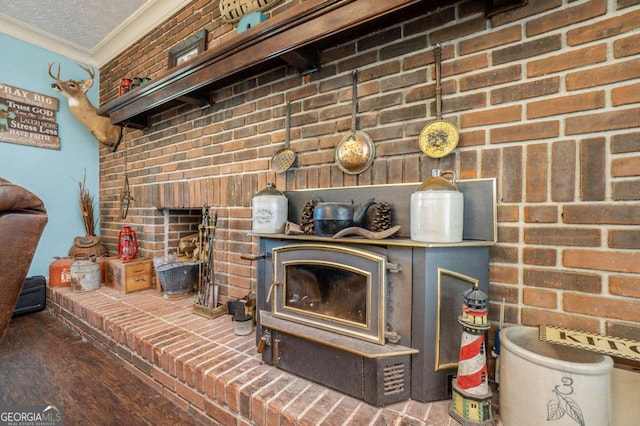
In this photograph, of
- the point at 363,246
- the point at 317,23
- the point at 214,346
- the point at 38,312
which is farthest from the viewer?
the point at 38,312

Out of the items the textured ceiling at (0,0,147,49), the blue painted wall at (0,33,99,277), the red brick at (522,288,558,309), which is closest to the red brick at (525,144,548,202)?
the red brick at (522,288,558,309)

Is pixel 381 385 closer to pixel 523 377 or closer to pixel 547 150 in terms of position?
pixel 523 377

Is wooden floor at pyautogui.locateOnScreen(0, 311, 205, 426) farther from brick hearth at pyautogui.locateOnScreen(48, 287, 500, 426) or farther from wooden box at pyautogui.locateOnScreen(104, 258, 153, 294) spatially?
wooden box at pyautogui.locateOnScreen(104, 258, 153, 294)

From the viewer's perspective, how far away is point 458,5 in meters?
1.10

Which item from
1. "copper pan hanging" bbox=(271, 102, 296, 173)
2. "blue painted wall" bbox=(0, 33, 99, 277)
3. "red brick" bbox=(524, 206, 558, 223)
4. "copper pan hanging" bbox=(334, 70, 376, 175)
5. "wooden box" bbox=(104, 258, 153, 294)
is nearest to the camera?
"red brick" bbox=(524, 206, 558, 223)

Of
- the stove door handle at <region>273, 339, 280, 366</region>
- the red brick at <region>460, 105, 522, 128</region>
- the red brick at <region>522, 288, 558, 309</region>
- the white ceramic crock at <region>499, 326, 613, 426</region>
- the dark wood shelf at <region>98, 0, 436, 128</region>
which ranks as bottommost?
the stove door handle at <region>273, 339, 280, 366</region>

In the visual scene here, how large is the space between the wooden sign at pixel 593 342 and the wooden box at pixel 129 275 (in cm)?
254

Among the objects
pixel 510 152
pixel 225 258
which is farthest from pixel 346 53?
pixel 225 258

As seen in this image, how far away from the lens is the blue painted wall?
2.54m

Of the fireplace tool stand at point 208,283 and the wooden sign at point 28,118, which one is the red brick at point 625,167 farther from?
the wooden sign at point 28,118

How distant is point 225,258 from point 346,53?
1406mm

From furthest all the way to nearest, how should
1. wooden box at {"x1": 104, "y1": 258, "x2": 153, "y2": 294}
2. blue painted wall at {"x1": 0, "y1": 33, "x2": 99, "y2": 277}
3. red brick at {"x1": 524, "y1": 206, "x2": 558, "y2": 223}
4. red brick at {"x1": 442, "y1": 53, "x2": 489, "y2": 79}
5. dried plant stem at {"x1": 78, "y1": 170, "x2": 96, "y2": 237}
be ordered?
dried plant stem at {"x1": 78, "y1": 170, "x2": 96, "y2": 237} → blue painted wall at {"x1": 0, "y1": 33, "x2": 99, "y2": 277} → wooden box at {"x1": 104, "y1": 258, "x2": 153, "y2": 294} → red brick at {"x1": 442, "y1": 53, "x2": 489, "y2": 79} → red brick at {"x1": 524, "y1": 206, "x2": 558, "y2": 223}

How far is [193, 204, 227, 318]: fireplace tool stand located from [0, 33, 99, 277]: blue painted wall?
6.74 ft

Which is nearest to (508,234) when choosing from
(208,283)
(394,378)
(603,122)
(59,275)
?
(603,122)
